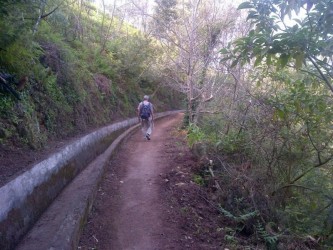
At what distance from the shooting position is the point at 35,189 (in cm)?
584

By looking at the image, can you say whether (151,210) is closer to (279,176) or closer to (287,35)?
(279,176)

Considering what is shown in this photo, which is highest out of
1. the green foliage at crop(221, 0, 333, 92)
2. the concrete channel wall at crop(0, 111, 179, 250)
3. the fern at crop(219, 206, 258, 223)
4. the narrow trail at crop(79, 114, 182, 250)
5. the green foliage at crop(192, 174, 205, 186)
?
the green foliage at crop(221, 0, 333, 92)

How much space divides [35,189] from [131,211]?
196 cm

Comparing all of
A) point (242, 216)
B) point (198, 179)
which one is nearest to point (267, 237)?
point (242, 216)

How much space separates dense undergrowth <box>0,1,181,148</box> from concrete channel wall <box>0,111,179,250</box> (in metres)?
0.67

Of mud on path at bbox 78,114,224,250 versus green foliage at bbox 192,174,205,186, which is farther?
green foliage at bbox 192,174,205,186

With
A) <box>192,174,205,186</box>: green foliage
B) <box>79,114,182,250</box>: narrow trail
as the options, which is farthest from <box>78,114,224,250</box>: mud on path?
<box>192,174,205,186</box>: green foliage

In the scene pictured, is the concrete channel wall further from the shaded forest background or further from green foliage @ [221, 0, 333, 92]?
green foliage @ [221, 0, 333, 92]

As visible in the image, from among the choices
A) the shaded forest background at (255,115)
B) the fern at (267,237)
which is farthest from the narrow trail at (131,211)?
the fern at (267,237)

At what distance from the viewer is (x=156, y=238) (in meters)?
5.84

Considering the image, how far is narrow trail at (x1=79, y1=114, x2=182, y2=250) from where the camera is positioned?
570 centimetres

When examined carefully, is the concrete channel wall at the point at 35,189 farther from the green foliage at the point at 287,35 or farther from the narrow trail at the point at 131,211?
the green foliage at the point at 287,35

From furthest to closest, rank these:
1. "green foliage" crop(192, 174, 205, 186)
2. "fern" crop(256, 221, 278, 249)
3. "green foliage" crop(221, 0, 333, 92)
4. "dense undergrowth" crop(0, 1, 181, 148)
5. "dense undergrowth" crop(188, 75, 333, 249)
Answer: "green foliage" crop(192, 174, 205, 186), "dense undergrowth" crop(188, 75, 333, 249), "dense undergrowth" crop(0, 1, 181, 148), "fern" crop(256, 221, 278, 249), "green foliage" crop(221, 0, 333, 92)

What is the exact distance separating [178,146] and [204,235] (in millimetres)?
7210
